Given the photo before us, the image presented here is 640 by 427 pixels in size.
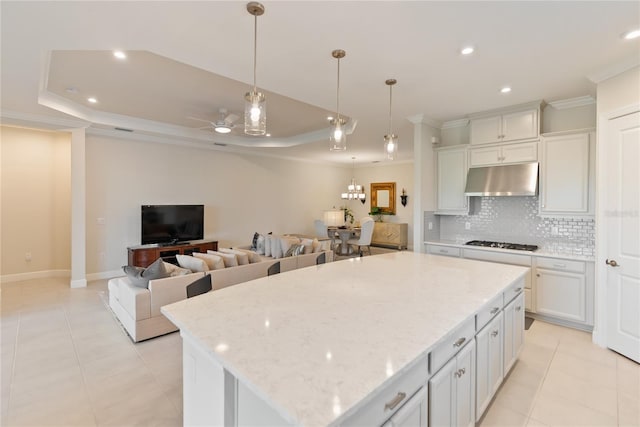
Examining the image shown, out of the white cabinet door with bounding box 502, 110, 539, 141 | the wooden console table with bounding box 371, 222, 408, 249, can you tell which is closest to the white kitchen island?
the white cabinet door with bounding box 502, 110, 539, 141

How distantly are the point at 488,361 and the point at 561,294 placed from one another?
88.2 inches

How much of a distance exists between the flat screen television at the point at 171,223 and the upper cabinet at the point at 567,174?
19.8ft

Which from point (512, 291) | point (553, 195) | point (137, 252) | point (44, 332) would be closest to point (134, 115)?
point (137, 252)

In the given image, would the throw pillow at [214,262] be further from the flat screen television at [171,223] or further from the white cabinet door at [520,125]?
the white cabinet door at [520,125]

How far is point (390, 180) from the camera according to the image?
966 centimetres

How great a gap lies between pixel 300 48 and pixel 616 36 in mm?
2440

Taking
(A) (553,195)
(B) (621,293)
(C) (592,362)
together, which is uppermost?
(A) (553,195)

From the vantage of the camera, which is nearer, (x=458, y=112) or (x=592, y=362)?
(x=592, y=362)

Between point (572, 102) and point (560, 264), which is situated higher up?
point (572, 102)

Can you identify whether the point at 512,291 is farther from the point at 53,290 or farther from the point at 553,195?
the point at 53,290

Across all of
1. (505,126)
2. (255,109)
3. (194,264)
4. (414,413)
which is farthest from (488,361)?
(505,126)

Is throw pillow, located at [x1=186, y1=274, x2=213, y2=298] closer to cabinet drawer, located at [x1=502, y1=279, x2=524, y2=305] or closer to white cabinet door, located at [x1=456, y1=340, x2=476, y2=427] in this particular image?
white cabinet door, located at [x1=456, y1=340, x2=476, y2=427]

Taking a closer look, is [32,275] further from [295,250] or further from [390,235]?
[390,235]

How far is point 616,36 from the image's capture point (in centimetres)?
228
